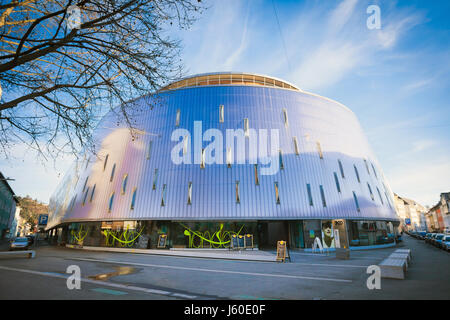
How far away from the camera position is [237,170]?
22.2 metres

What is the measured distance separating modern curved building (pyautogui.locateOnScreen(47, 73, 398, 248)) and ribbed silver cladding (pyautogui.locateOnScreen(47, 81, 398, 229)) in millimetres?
104

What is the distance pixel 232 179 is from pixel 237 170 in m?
1.03

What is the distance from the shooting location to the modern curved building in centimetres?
2142

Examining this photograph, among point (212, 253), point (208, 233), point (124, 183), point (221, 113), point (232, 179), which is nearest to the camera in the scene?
point (212, 253)

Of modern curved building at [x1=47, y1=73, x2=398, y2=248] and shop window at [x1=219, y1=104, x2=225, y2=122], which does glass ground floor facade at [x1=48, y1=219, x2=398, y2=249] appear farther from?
shop window at [x1=219, y1=104, x2=225, y2=122]

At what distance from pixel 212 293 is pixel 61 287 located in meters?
4.48

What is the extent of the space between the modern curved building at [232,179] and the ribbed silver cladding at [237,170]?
0.34ft

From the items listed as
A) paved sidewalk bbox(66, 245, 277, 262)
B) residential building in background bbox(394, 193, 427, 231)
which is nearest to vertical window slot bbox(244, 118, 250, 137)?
paved sidewalk bbox(66, 245, 277, 262)

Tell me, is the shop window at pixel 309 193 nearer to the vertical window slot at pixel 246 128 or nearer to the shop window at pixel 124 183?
the vertical window slot at pixel 246 128

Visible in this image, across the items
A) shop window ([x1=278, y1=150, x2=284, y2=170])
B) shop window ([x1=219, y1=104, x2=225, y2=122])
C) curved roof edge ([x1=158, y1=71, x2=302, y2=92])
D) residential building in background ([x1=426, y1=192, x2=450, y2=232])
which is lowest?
residential building in background ([x1=426, y1=192, x2=450, y2=232])

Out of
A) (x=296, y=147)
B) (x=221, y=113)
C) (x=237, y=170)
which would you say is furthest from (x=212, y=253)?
(x=221, y=113)

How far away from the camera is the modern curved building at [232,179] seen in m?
21.4

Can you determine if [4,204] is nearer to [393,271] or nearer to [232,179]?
[232,179]
